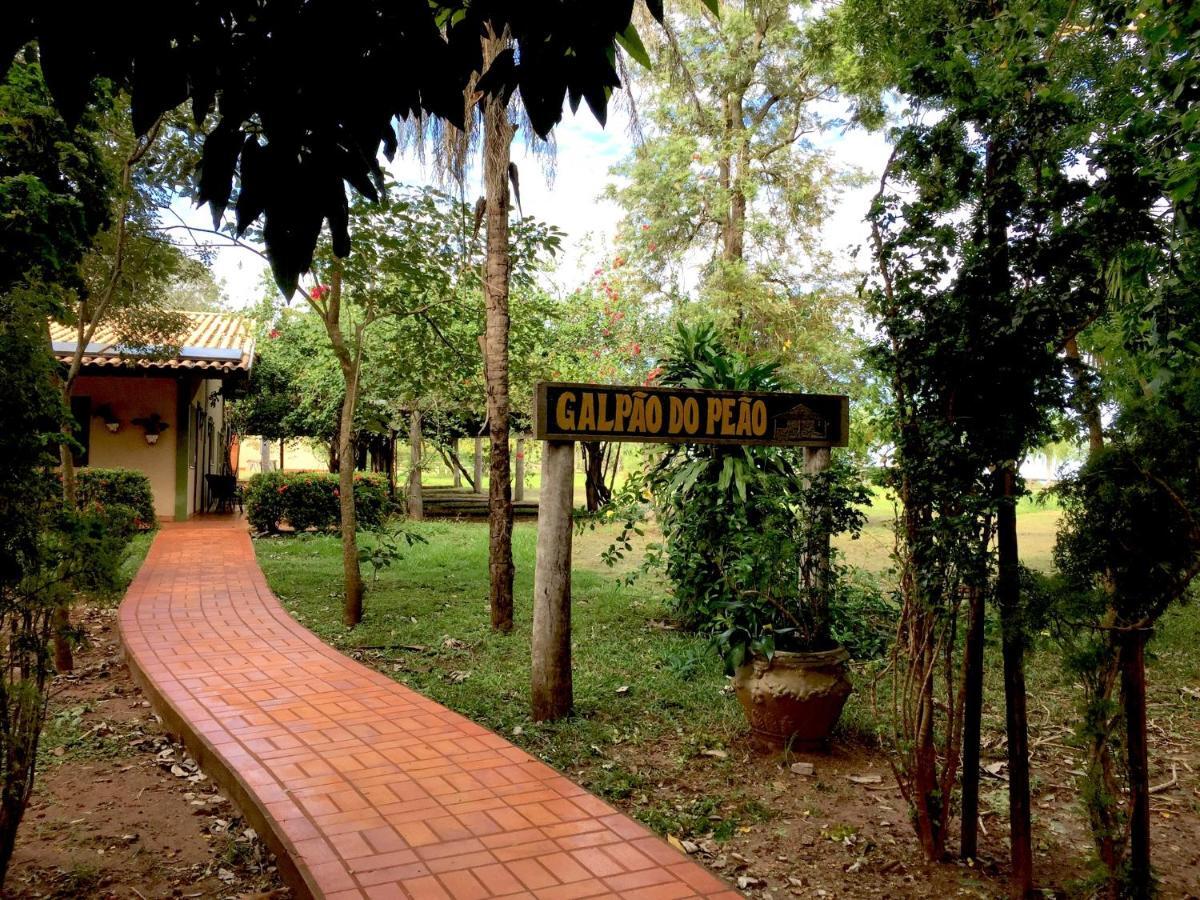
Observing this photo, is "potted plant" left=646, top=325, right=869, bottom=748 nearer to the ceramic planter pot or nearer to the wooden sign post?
the ceramic planter pot

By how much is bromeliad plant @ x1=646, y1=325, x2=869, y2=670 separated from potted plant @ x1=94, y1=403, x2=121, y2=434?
35.9 ft

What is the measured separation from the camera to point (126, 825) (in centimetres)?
406

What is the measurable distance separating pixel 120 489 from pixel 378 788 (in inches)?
435

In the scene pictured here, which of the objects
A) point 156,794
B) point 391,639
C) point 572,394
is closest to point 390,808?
point 156,794

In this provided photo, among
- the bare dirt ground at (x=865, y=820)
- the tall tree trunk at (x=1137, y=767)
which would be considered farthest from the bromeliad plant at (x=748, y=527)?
the tall tree trunk at (x=1137, y=767)

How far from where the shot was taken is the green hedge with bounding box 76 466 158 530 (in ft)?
42.4

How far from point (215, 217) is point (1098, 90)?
7.15 m

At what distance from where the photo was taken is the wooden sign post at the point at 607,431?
16.5 ft

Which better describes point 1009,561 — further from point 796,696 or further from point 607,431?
point 607,431

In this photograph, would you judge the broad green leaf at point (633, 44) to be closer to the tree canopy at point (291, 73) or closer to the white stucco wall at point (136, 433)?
the tree canopy at point (291, 73)

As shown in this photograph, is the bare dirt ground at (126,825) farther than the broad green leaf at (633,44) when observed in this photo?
Yes

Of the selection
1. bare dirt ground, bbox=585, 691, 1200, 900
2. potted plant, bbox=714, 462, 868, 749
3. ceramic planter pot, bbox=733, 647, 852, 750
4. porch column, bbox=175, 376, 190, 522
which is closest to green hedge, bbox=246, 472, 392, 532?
porch column, bbox=175, 376, 190, 522

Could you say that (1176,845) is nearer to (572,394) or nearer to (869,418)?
(869,418)

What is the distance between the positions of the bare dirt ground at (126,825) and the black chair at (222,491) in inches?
496
